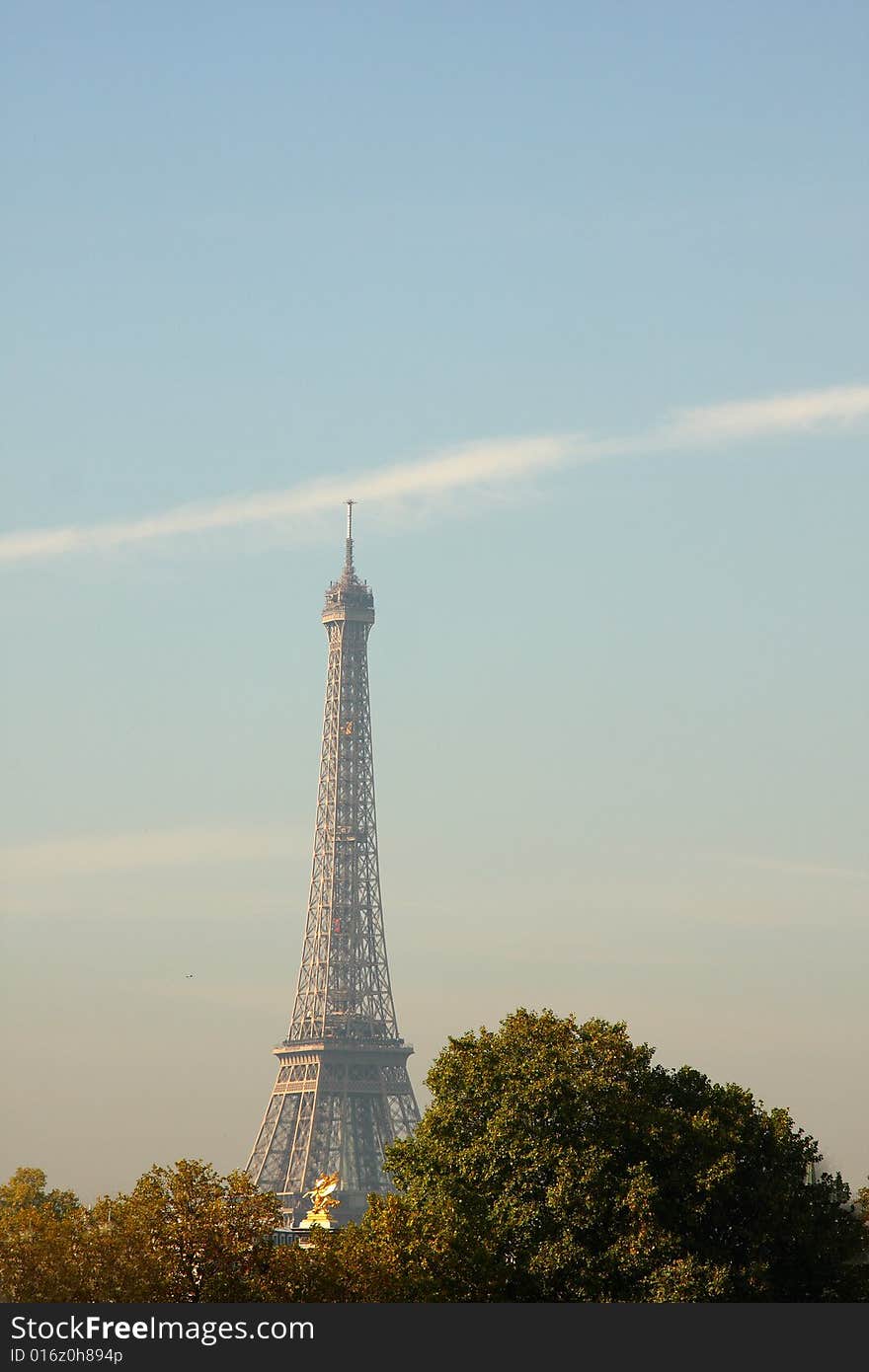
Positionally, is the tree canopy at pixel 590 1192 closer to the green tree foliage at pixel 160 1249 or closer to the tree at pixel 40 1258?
the green tree foliage at pixel 160 1249

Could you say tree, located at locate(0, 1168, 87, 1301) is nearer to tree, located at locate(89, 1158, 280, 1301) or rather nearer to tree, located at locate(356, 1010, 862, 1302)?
tree, located at locate(89, 1158, 280, 1301)

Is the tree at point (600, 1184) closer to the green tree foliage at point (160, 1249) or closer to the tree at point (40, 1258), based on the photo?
the green tree foliage at point (160, 1249)

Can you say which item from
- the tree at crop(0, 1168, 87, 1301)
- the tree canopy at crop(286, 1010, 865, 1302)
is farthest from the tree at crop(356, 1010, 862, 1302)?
the tree at crop(0, 1168, 87, 1301)

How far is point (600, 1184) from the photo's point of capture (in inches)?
2594

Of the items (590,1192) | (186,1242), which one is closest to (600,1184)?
(590,1192)

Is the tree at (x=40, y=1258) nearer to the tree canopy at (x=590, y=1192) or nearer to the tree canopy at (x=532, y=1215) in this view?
the tree canopy at (x=532, y=1215)

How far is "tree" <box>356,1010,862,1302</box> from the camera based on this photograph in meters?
64.2

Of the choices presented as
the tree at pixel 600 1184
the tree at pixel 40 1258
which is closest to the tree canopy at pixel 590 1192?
the tree at pixel 600 1184

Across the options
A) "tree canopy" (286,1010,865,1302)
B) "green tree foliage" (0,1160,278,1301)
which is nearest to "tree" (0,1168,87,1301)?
"green tree foliage" (0,1160,278,1301)

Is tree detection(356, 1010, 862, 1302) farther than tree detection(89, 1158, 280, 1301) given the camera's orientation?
Yes

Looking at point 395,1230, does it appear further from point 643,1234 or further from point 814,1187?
point 814,1187

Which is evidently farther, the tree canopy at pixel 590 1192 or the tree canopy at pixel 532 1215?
the tree canopy at pixel 590 1192

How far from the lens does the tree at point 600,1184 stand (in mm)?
64250

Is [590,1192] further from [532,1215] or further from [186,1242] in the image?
[186,1242]
